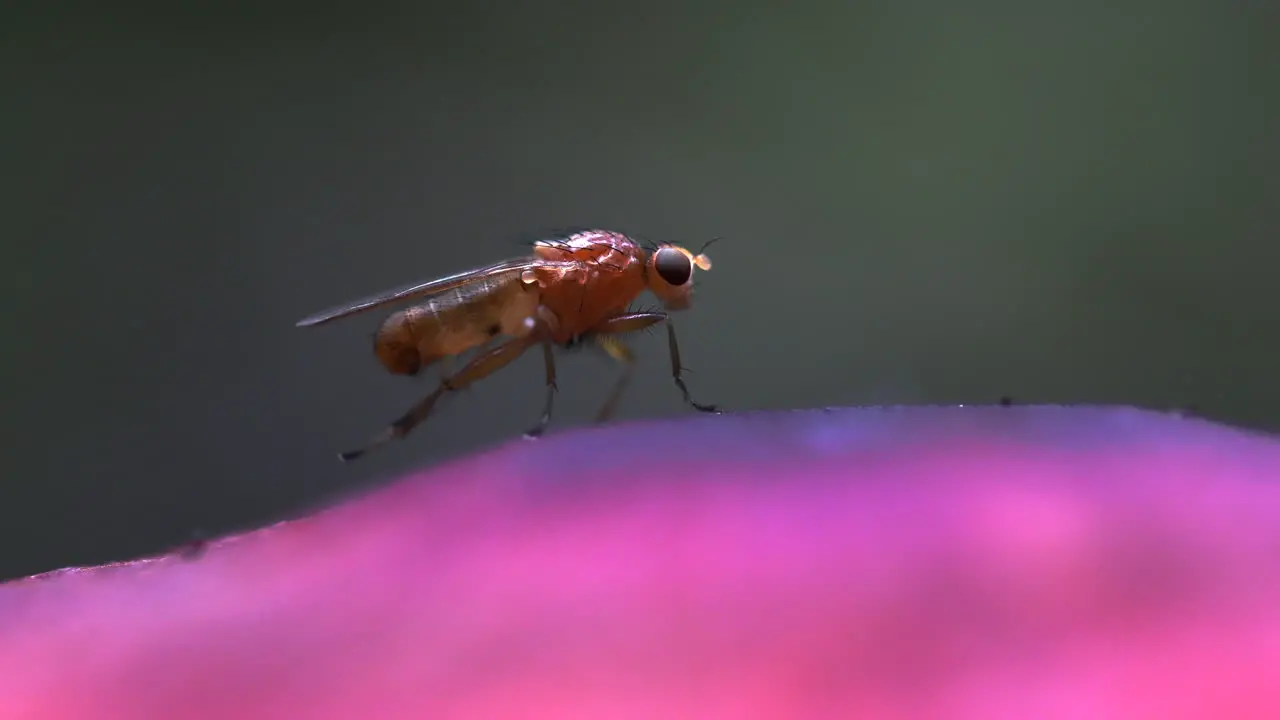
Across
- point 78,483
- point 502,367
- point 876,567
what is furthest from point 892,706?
point 78,483

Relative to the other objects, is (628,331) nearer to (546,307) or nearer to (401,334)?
(546,307)

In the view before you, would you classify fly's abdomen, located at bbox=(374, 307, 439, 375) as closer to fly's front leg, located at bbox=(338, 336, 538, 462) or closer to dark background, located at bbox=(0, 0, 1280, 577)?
fly's front leg, located at bbox=(338, 336, 538, 462)

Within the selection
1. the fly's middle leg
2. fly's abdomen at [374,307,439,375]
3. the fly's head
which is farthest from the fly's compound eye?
fly's abdomen at [374,307,439,375]

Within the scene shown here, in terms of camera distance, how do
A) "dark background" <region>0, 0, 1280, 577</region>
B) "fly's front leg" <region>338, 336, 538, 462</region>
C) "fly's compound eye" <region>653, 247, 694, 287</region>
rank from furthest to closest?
"dark background" <region>0, 0, 1280, 577</region> → "fly's compound eye" <region>653, 247, 694, 287</region> → "fly's front leg" <region>338, 336, 538, 462</region>

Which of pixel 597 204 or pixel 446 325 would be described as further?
pixel 597 204

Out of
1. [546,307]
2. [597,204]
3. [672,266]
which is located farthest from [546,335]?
[597,204]

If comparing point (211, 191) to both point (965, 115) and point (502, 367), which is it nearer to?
point (502, 367)

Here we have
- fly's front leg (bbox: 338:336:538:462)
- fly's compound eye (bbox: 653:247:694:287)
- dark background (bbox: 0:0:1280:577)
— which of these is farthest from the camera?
dark background (bbox: 0:0:1280:577)
